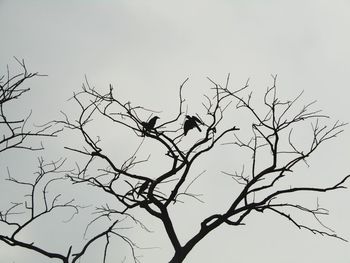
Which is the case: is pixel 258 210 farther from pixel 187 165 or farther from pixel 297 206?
pixel 187 165

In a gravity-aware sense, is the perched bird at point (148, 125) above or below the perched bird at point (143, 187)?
above

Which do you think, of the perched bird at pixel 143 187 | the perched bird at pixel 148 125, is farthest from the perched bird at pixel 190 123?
the perched bird at pixel 143 187

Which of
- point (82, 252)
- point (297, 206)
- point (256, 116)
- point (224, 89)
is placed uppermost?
point (224, 89)

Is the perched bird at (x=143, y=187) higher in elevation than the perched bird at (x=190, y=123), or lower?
lower

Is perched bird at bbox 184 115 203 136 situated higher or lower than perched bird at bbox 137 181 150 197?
higher

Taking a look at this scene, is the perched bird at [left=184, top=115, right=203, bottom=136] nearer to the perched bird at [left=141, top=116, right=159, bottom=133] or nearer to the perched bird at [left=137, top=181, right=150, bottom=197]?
the perched bird at [left=141, top=116, right=159, bottom=133]

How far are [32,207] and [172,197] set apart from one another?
2433mm

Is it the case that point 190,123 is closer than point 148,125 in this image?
No

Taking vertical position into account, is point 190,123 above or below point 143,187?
above

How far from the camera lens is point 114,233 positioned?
8047 mm

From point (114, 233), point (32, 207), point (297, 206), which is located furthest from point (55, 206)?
point (297, 206)

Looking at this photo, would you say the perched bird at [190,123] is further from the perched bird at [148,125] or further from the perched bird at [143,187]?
the perched bird at [143,187]

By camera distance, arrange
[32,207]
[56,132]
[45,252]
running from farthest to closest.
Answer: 1. [32,207]
2. [45,252]
3. [56,132]

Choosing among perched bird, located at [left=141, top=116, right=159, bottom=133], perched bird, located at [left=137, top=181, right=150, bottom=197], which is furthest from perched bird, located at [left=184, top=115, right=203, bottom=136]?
perched bird, located at [left=137, top=181, right=150, bottom=197]
